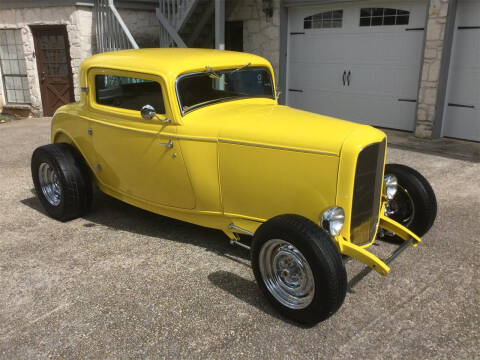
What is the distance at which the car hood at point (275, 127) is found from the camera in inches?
129

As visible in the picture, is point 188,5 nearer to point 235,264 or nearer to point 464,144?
point 464,144

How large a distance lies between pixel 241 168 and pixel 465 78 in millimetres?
6061

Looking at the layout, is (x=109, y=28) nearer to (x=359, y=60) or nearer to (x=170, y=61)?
(x=359, y=60)

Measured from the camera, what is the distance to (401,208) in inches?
164

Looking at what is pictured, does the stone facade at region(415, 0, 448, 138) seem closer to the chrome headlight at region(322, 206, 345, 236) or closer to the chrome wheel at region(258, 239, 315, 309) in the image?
the chrome headlight at region(322, 206, 345, 236)

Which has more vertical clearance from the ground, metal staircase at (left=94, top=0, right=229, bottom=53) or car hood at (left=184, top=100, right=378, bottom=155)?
metal staircase at (left=94, top=0, right=229, bottom=53)

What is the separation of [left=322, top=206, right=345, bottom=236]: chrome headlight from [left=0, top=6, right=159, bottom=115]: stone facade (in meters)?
9.38

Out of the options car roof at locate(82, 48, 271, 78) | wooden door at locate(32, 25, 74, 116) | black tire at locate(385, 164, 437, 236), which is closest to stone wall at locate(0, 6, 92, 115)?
wooden door at locate(32, 25, 74, 116)

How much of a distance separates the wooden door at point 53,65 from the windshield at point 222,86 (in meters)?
8.05

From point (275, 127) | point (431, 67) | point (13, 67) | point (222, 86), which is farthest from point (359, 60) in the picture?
point (13, 67)

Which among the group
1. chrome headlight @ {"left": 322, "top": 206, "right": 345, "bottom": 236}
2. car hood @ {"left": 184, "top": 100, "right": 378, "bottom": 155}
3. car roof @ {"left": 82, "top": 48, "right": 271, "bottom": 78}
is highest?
car roof @ {"left": 82, "top": 48, "right": 271, "bottom": 78}

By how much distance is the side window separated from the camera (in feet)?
13.3

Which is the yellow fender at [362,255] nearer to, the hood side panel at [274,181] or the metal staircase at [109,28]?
the hood side panel at [274,181]

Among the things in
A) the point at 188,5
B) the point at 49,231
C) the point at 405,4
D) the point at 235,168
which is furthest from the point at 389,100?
the point at 49,231
